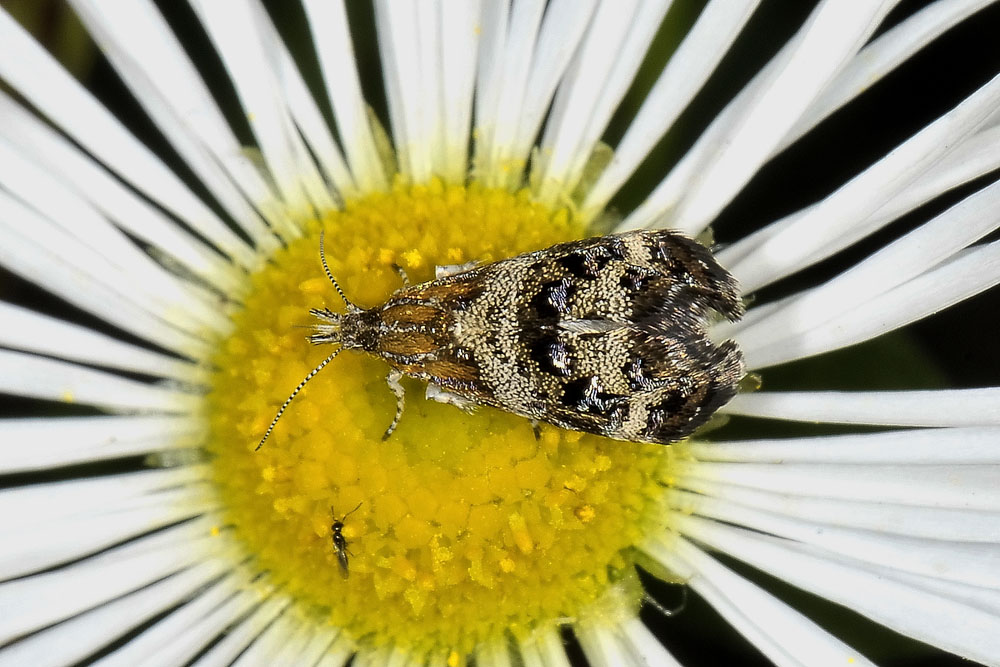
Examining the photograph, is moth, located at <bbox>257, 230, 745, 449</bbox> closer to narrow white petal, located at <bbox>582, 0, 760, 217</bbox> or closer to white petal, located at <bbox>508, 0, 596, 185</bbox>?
narrow white petal, located at <bbox>582, 0, 760, 217</bbox>

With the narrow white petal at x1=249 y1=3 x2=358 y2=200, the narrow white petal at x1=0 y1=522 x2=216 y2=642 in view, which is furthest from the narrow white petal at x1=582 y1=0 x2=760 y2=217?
the narrow white petal at x1=0 y1=522 x2=216 y2=642

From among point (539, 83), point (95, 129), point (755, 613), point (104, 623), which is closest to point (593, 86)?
point (539, 83)

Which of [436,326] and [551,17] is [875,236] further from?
[436,326]

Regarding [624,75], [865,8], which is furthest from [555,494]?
[865,8]

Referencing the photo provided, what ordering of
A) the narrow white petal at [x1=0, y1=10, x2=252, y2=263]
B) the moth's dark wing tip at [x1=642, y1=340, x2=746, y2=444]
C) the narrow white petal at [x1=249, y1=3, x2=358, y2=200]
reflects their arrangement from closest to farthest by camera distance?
the moth's dark wing tip at [x1=642, y1=340, x2=746, y2=444], the narrow white petal at [x1=0, y1=10, x2=252, y2=263], the narrow white petal at [x1=249, y1=3, x2=358, y2=200]

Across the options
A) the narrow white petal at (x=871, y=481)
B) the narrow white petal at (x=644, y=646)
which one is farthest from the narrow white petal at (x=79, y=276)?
the narrow white petal at (x=871, y=481)

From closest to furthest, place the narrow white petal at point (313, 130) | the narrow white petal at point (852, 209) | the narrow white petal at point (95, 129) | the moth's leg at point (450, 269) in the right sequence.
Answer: the narrow white petal at point (852, 209) → the narrow white petal at point (95, 129) → the moth's leg at point (450, 269) → the narrow white petal at point (313, 130)

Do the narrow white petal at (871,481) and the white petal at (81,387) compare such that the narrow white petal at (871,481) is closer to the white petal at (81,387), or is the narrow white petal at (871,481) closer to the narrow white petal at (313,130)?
the narrow white petal at (313,130)
